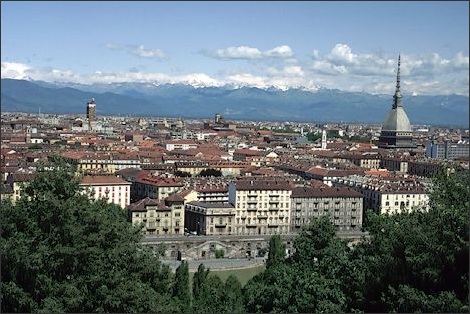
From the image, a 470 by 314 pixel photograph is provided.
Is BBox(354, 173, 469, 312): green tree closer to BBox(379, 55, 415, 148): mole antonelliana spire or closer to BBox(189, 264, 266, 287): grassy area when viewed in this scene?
BBox(189, 264, 266, 287): grassy area

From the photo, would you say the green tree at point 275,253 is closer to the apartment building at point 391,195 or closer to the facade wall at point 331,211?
the facade wall at point 331,211

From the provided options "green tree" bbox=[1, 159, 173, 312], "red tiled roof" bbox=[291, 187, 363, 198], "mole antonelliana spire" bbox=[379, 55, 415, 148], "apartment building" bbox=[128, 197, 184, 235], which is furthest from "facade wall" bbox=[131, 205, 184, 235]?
"mole antonelliana spire" bbox=[379, 55, 415, 148]

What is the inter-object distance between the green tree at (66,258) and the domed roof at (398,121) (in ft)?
118

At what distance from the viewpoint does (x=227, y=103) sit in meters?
140

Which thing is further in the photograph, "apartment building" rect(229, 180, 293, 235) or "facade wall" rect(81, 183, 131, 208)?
"facade wall" rect(81, 183, 131, 208)

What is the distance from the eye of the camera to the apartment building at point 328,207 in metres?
20.7

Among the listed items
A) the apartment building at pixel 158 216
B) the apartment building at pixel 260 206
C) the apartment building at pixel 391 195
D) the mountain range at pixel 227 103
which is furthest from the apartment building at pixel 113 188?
the mountain range at pixel 227 103

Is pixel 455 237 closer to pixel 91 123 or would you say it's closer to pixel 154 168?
pixel 154 168

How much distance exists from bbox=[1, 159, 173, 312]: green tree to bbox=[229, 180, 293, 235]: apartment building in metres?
13.7

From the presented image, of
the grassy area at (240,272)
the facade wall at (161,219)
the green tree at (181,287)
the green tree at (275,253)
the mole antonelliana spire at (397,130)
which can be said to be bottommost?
the grassy area at (240,272)

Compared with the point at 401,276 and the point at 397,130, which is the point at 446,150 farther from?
the point at 401,276

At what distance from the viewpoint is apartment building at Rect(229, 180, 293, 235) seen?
790 inches

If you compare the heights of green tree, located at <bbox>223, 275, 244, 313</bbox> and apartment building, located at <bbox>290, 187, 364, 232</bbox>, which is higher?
green tree, located at <bbox>223, 275, 244, 313</bbox>

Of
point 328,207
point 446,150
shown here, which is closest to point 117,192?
point 328,207
